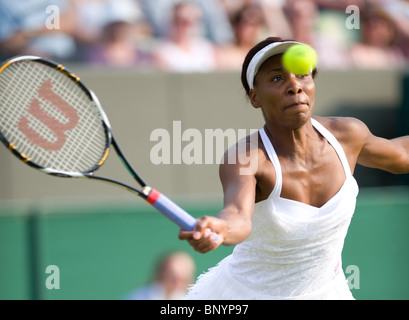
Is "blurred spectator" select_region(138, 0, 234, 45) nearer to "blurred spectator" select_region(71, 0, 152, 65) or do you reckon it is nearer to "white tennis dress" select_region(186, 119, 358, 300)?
"blurred spectator" select_region(71, 0, 152, 65)

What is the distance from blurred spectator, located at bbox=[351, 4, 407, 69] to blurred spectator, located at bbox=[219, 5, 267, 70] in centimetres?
136

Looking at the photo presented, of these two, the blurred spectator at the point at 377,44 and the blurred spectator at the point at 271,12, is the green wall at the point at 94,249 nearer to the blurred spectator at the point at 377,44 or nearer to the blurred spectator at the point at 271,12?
the blurred spectator at the point at 271,12

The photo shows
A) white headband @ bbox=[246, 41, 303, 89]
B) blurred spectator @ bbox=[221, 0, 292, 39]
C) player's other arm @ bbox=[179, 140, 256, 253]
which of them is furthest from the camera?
blurred spectator @ bbox=[221, 0, 292, 39]

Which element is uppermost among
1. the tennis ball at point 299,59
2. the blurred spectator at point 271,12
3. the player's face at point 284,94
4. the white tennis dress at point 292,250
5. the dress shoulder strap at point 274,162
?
the blurred spectator at point 271,12

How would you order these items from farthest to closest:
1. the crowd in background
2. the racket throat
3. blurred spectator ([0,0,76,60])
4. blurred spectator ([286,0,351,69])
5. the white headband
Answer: blurred spectator ([286,0,351,69]), the crowd in background, blurred spectator ([0,0,76,60]), the white headband, the racket throat

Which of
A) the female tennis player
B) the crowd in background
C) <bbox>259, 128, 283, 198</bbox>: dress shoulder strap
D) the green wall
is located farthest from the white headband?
the crowd in background

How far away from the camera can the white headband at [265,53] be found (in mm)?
3689

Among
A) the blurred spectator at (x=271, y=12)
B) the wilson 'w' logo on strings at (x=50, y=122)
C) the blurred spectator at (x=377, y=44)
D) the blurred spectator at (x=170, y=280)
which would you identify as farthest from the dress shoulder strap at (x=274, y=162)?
the blurred spectator at (x=377, y=44)

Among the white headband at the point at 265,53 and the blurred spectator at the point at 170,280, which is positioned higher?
the white headband at the point at 265,53

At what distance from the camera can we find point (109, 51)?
8414 mm

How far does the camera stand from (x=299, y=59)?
11.7 feet

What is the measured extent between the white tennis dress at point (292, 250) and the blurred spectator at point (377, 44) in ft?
19.0

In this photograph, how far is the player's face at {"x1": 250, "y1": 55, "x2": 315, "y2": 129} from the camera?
3.70 metres

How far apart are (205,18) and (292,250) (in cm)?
543
